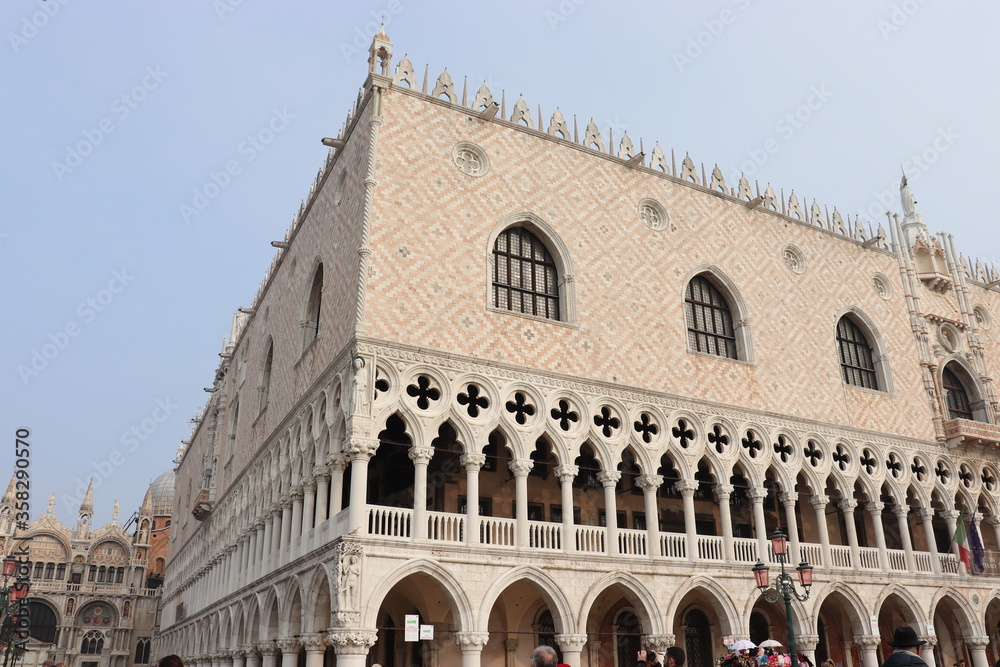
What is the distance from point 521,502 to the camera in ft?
47.3

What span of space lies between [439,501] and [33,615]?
123ft

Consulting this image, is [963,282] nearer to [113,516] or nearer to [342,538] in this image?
[342,538]

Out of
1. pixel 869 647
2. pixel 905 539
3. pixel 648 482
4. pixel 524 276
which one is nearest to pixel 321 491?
pixel 524 276

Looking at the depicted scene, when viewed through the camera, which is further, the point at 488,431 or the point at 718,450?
the point at 718,450

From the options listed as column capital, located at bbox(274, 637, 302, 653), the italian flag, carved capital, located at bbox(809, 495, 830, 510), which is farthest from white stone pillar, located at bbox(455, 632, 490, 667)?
the italian flag

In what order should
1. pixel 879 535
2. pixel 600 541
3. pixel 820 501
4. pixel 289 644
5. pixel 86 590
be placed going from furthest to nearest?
pixel 86 590
pixel 879 535
pixel 820 501
pixel 600 541
pixel 289 644

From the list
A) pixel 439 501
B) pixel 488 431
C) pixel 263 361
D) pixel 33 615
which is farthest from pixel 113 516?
pixel 488 431

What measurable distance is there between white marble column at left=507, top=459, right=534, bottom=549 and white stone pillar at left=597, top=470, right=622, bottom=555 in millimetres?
1698

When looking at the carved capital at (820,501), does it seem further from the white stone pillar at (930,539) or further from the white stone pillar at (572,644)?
the white stone pillar at (572,644)

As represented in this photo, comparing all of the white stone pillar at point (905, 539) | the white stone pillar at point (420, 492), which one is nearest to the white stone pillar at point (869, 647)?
the white stone pillar at point (905, 539)

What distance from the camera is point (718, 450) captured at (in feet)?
57.1

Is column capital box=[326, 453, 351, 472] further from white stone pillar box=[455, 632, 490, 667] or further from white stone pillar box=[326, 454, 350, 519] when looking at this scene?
white stone pillar box=[455, 632, 490, 667]

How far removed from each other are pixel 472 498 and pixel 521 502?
0.98m

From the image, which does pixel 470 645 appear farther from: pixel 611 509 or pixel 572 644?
pixel 611 509
